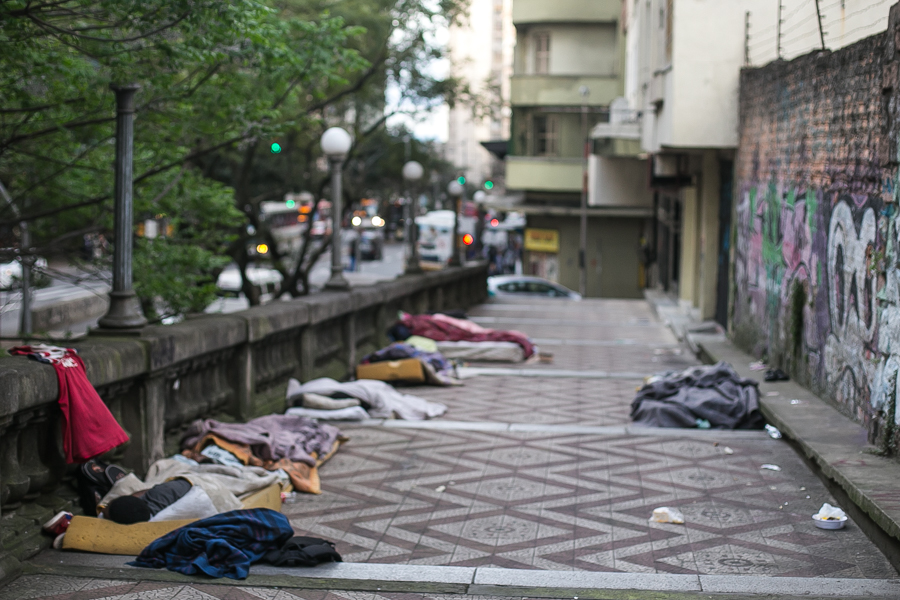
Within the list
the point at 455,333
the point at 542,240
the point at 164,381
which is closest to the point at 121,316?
the point at 164,381

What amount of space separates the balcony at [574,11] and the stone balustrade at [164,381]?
28149mm

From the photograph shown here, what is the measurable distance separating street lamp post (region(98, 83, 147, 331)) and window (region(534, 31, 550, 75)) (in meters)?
34.1

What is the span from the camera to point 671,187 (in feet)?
71.9

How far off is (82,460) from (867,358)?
5.78m

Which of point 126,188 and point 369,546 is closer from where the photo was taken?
point 369,546

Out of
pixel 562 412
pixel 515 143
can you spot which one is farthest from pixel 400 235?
pixel 562 412

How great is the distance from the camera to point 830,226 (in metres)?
9.56

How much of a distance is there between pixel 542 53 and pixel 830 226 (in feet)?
105

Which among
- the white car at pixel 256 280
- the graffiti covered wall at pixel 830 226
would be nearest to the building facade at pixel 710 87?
A: the graffiti covered wall at pixel 830 226

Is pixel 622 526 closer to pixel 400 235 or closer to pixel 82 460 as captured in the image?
pixel 82 460

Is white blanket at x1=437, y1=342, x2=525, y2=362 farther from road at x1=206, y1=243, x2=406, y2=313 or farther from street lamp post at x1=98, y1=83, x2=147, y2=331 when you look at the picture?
road at x1=206, y1=243, x2=406, y2=313

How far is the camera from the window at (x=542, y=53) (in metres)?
40.4

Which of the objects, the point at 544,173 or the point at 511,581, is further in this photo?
the point at 544,173

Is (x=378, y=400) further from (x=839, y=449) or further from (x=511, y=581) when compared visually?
(x=511, y=581)
